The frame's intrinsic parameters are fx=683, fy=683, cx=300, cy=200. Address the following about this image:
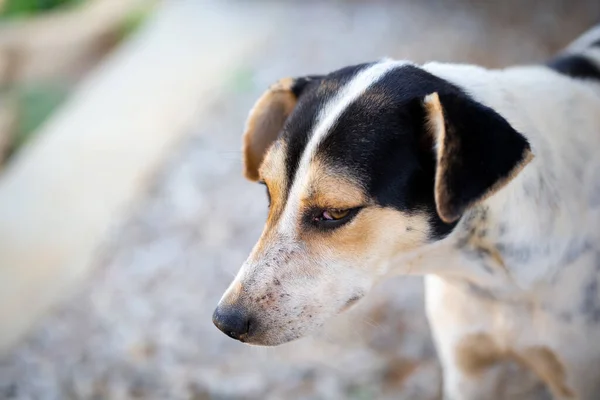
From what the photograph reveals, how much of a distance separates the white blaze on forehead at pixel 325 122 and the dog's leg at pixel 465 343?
632 millimetres

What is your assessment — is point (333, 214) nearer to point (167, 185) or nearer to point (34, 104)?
point (167, 185)

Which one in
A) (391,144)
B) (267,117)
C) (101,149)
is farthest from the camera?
(101,149)

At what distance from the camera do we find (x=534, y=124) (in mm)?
1868

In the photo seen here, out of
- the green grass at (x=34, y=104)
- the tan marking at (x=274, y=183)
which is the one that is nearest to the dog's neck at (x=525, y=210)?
the tan marking at (x=274, y=183)

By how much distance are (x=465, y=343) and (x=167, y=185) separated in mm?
2568

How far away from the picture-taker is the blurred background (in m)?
3.08

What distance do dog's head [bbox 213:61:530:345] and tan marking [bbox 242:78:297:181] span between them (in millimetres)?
195

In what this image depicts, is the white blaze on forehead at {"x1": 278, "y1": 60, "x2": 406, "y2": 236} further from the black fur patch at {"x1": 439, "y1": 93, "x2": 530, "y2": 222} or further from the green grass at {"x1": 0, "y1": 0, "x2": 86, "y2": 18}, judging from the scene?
the green grass at {"x1": 0, "y1": 0, "x2": 86, "y2": 18}

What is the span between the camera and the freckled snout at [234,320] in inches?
70.1

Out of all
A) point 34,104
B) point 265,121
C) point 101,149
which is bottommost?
point 34,104

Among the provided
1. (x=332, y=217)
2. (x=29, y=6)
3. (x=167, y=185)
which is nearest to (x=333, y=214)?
(x=332, y=217)

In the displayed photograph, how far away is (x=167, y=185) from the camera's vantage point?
4305 mm

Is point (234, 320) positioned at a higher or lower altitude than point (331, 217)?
lower

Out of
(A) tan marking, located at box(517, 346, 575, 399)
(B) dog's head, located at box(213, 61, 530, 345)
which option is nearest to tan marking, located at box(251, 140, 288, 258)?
(B) dog's head, located at box(213, 61, 530, 345)
